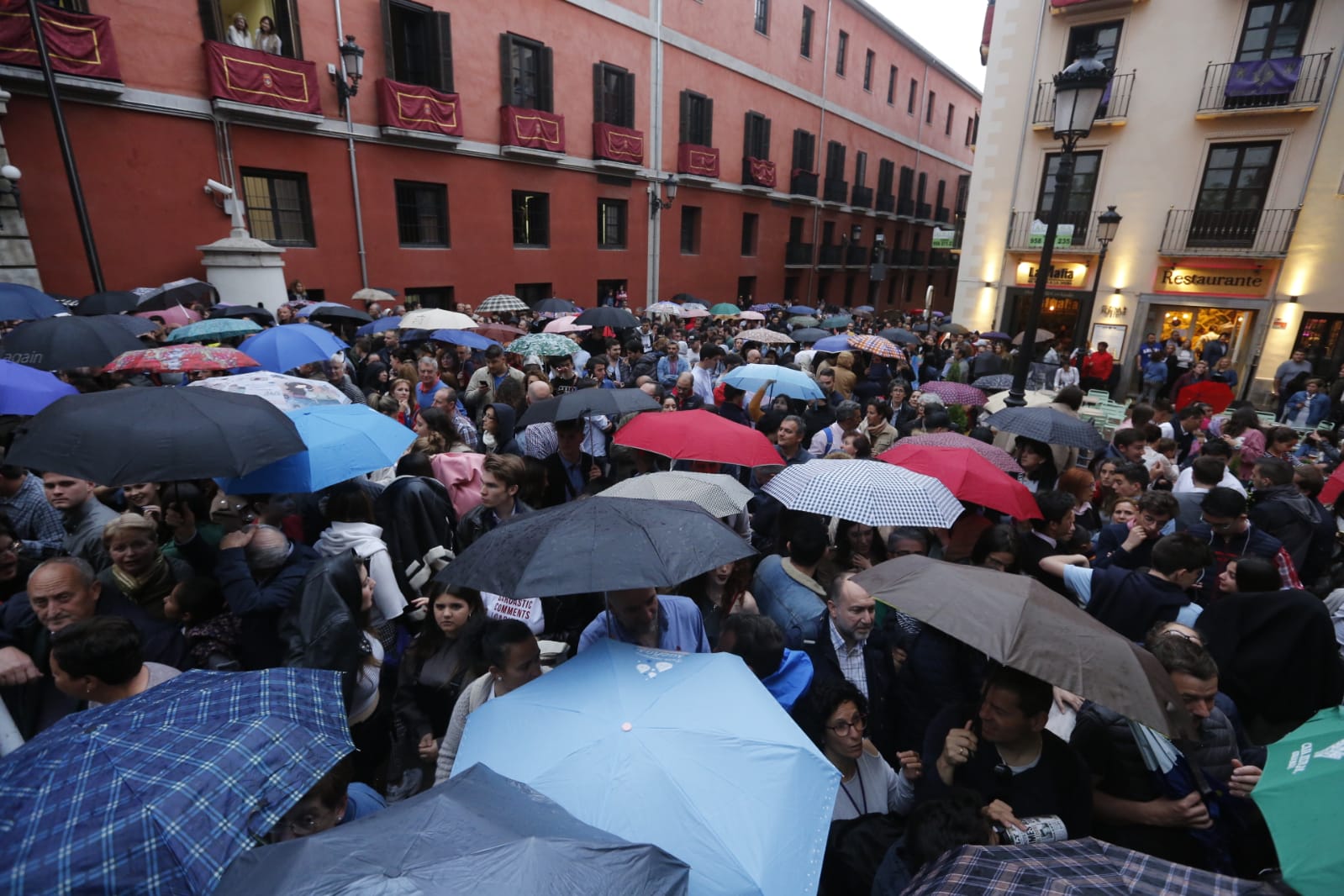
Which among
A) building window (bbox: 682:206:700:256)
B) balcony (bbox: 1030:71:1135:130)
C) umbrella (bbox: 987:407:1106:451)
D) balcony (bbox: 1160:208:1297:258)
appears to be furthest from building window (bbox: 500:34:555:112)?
balcony (bbox: 1160:208:1297:258)

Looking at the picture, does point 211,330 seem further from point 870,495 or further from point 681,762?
point 681,762

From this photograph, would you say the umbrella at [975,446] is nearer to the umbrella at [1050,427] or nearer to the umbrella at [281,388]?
the umbrella at [1050,427]

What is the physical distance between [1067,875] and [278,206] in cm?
1615

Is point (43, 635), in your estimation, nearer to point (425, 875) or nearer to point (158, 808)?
point (158, 808)

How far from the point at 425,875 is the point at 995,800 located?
2.00 meters

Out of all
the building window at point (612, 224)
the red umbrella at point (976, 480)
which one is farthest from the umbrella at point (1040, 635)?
the building window at point (612, 224)

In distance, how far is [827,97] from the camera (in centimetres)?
2770

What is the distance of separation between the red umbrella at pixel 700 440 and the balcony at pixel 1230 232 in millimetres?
17837

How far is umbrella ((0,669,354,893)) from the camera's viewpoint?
4.73 ft

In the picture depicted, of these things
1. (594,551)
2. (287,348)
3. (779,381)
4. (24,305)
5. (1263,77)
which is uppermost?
(1263,77)

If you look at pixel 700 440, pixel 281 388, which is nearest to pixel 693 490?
pixel 700 440

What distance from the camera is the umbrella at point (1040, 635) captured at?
2.12 metres

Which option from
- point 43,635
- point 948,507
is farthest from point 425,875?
point 948,507

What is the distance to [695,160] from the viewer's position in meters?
21.9
